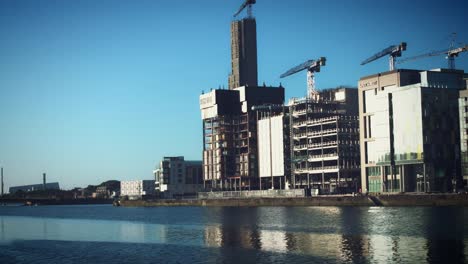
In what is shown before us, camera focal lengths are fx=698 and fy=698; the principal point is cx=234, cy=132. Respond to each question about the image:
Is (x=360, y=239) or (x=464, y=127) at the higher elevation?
(x=464, y=127)

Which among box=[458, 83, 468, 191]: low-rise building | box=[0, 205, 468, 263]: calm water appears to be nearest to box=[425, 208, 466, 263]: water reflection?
box=[0, 205, 468, 263]: calm water

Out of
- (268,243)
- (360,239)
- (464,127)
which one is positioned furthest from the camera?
(464,127)

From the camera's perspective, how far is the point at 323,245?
308 feet

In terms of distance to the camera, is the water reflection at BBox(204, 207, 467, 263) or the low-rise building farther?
the low-rise building

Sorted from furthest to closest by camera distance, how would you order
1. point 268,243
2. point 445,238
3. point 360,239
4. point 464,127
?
1. point 464,127
2. point 360,239
3. point 268,243
4. point 445,238

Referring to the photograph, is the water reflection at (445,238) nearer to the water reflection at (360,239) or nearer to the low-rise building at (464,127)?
the water reflection at (360,239)

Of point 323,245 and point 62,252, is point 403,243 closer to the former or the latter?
point 323,245

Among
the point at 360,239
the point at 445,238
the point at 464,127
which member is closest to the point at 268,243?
the point at 360,239

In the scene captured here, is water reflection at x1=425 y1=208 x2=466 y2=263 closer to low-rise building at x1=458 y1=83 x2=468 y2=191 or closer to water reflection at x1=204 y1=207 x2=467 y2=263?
water reflection at x1=204 y1=207 x2=467 y2=263

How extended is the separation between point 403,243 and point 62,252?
47096 millimetres

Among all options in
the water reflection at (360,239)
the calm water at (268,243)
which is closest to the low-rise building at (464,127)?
the calm water at (268,243)

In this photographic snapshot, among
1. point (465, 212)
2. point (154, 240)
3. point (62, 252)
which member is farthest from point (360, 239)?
point (465, 212)

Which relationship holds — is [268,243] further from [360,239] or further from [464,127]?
[464,127]

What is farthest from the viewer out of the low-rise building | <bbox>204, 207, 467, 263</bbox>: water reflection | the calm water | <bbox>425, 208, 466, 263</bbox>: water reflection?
the low-rise building
